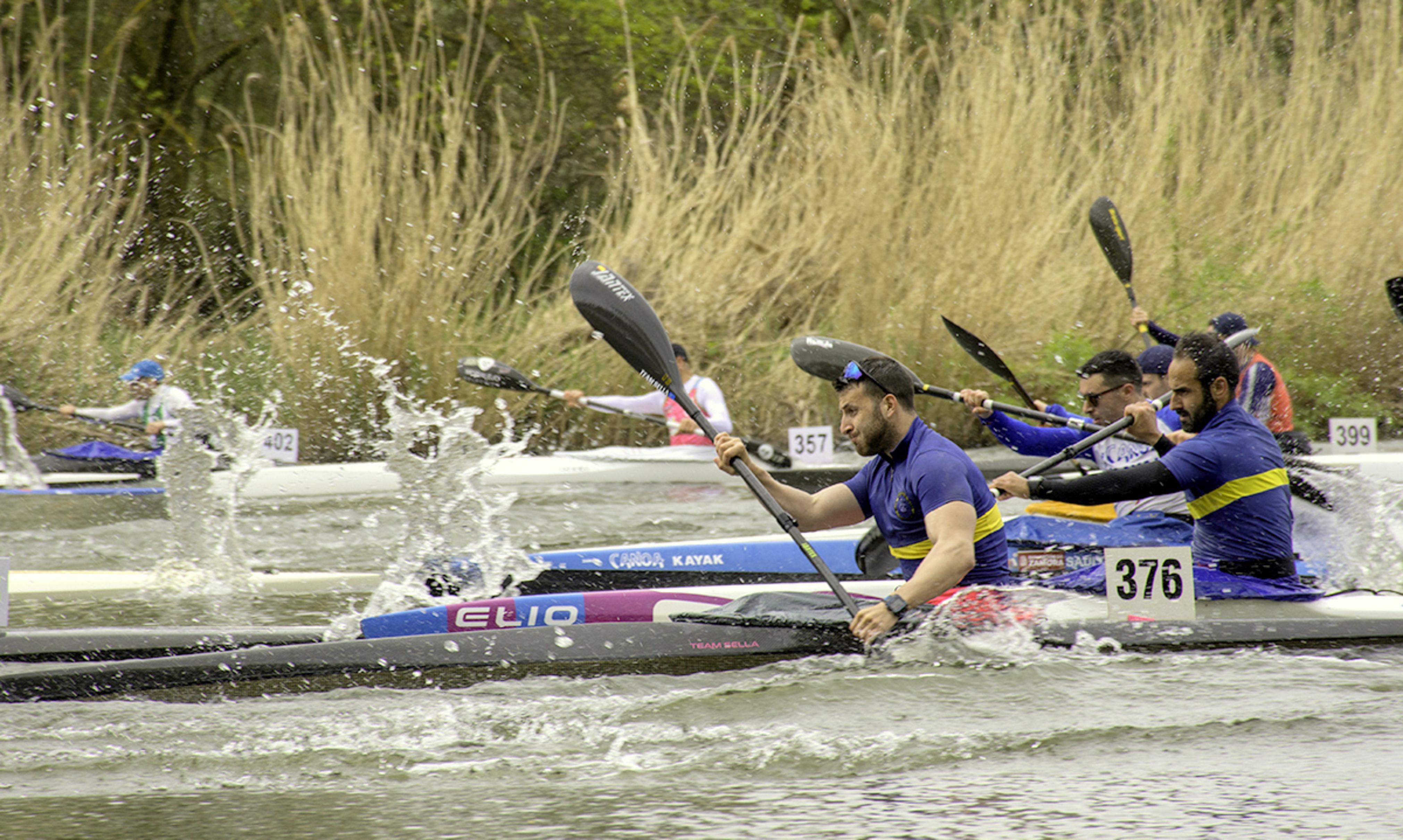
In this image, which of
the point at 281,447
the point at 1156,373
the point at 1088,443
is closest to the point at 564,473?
the point at 281,447

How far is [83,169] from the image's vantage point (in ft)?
32.7

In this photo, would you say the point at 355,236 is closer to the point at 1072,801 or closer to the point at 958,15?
the point at 958,15

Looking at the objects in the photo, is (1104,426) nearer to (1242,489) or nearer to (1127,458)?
(1127,458)

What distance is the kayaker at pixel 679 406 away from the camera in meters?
8.96

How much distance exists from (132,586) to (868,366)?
11.0 ft

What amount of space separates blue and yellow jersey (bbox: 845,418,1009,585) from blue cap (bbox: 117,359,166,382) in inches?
256

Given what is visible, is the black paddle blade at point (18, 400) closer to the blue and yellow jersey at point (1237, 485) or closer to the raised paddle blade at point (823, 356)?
the raised paddle blade at point (823, 356)

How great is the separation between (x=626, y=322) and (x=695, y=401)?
3.82 metres

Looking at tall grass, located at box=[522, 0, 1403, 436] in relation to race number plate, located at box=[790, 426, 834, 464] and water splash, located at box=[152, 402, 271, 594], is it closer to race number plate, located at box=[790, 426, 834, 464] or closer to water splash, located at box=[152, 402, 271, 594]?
race number plate, located at box=[790, 426, 834, 464]

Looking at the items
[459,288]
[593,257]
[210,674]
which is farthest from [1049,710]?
[593,257]

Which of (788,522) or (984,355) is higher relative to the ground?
(984,355)

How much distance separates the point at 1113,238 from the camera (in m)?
8.01

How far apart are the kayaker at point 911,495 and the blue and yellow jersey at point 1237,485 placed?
0.70 meters

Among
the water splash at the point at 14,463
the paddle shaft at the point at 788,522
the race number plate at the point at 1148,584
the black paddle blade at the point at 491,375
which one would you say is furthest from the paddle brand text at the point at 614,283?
the water splash at the point at 14,463
